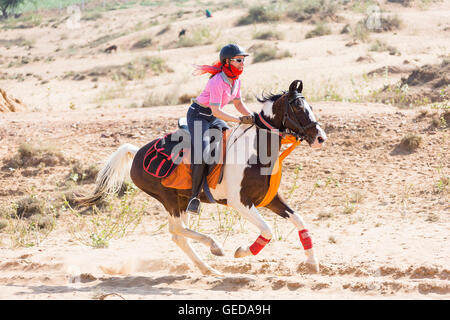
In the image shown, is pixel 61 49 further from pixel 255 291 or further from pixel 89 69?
pixel 255 291

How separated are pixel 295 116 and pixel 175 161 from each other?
5.19ft

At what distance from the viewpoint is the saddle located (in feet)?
22.2

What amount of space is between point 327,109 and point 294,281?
7918 mm

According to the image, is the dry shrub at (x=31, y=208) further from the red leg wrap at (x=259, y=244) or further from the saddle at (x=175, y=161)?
the red leg wrap at (x=259, y=244)

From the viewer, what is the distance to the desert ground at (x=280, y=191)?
22.3 ft

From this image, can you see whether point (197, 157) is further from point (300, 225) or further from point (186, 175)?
point (300, 225)

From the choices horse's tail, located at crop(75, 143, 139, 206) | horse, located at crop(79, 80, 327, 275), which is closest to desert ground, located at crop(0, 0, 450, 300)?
horse, located at crop(79, 80, 327, 275)

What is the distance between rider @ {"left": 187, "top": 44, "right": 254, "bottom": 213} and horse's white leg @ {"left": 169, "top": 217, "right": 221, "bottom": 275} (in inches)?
28.5

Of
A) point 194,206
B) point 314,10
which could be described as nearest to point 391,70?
point 194,206

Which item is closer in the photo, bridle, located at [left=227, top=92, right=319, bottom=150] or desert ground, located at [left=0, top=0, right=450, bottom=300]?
bridle, located at [left=227, top=92, right=319, bottom=150]

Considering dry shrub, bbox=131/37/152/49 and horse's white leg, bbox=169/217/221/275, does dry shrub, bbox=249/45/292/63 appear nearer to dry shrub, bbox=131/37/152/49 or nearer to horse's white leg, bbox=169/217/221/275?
dry shrub, bbox=131/37/152/49

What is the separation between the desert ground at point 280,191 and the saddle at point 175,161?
110 centimetres

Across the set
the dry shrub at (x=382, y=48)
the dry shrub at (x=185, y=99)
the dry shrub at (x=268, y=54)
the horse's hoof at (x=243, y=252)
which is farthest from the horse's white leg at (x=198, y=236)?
the dry shrub at (x=382, y=48)
